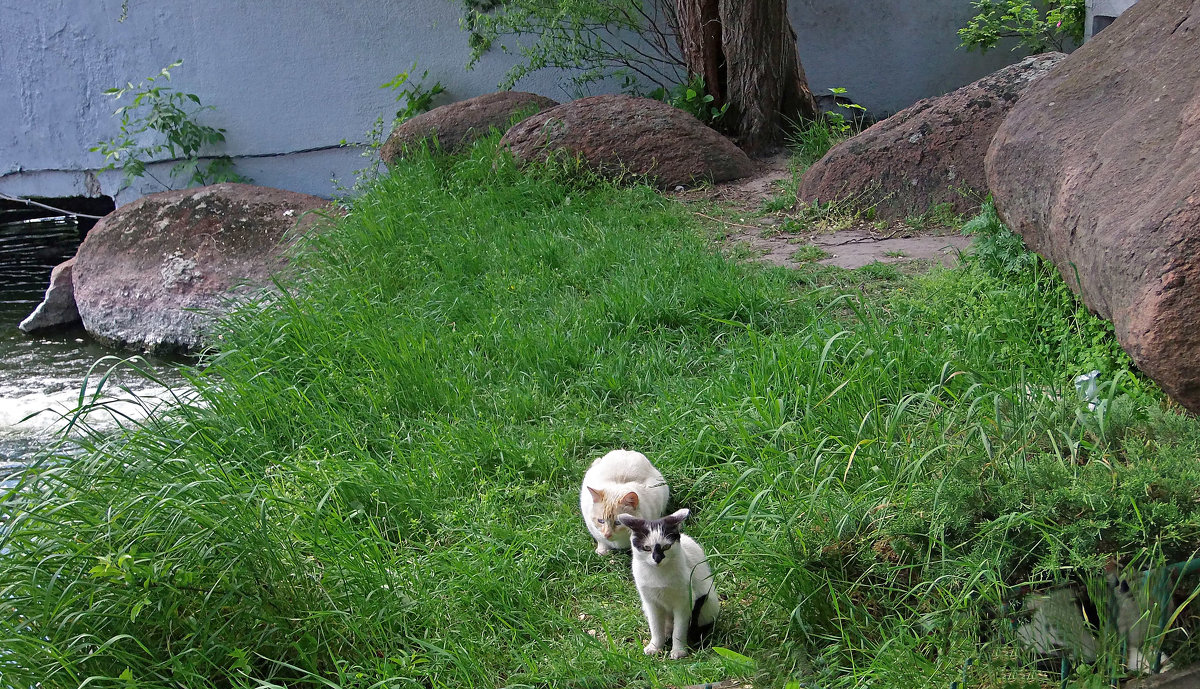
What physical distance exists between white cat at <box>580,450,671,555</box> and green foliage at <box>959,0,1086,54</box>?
6.69m

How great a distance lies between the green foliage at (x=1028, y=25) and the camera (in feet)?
27.5

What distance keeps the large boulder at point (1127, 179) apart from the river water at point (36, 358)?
397 cm

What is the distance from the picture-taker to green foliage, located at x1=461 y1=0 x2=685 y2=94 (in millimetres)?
9164

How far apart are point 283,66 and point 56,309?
3.62 meters

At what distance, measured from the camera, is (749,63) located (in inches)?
335

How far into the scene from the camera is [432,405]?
15.8 feet

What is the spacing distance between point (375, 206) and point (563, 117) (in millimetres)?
1815

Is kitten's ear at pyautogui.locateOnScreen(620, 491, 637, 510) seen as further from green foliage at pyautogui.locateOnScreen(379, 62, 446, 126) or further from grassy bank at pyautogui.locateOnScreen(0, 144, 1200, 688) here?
green foliage at pyautogui.locateOnScreen(379, 62, 446, 126)

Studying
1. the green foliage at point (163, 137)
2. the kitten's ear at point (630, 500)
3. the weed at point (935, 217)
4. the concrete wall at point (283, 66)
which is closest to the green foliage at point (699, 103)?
the concrete wall at point (283, 66)

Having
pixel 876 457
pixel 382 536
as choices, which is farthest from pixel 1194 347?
pixel 382 536

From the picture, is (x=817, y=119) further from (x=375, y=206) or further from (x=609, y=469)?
(x=609, y=469)

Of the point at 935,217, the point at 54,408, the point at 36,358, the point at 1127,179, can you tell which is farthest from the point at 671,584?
the point at 36,358

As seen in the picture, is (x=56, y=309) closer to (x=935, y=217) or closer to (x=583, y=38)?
(x=583, y=38)

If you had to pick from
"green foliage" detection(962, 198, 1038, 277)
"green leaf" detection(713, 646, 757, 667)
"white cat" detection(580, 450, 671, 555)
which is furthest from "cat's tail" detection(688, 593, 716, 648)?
"green foliage" detection(962, 198, 1038, 277)
